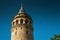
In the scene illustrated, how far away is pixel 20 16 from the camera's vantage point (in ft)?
116

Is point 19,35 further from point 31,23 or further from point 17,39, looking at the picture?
point 31,23

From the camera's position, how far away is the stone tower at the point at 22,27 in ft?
106

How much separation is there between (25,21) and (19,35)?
3.22 metres

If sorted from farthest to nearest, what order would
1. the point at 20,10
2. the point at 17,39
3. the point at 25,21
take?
the point at 20,10
the point at 25,21
the point at 17,39

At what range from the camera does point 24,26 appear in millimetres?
33281

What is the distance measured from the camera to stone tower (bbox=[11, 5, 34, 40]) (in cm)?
3244

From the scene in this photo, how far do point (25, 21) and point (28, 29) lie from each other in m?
1.79

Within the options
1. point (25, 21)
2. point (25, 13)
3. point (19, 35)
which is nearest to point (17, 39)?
point (19, 35)

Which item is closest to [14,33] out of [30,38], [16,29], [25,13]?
[16,29]

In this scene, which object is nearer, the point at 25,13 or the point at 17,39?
the point at 17,39

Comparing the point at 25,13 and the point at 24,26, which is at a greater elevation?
the point at 25,13

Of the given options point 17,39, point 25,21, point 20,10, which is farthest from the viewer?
point 20,10

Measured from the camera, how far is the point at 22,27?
109ft

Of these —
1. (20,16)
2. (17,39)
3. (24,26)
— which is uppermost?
(20,16)
